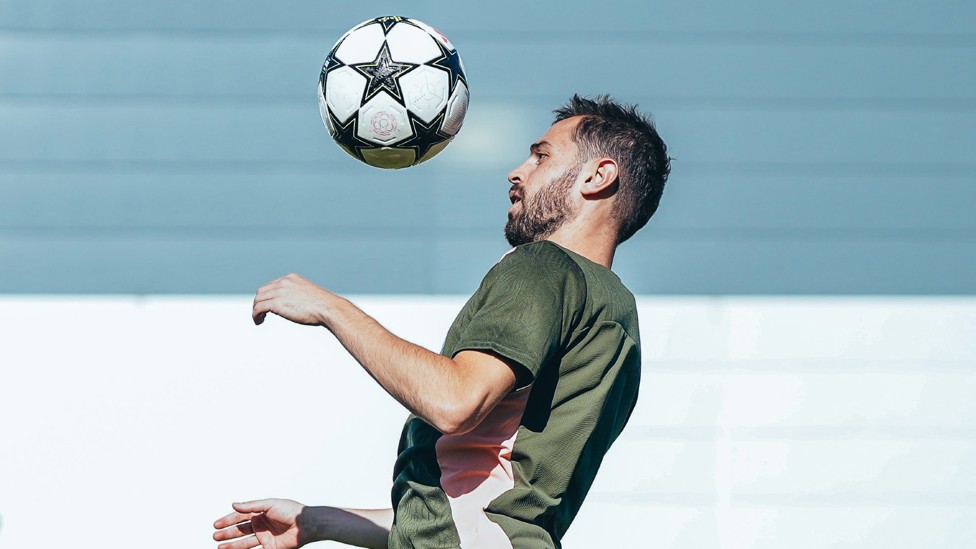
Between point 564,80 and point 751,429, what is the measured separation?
2132 mm

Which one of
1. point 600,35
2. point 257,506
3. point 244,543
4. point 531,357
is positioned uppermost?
point 600,35

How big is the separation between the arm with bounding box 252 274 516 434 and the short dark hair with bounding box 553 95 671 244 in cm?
84

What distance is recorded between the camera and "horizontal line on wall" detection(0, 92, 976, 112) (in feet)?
21.1

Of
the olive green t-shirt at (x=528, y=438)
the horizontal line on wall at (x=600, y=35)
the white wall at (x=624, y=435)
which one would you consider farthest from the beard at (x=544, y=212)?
the horizontal line on wall at (x=600, y=35)

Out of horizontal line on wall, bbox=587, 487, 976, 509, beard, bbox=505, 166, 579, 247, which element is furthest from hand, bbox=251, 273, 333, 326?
horizontal line on wall, bbox=587, 487, 976, 509

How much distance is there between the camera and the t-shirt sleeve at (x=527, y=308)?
2584mm

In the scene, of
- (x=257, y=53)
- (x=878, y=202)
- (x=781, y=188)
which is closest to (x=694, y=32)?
(x=781, y=188)

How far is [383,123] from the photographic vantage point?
349 centimetres

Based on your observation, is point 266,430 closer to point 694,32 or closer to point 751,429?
point 751,429

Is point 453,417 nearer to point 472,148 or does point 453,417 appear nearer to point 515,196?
point 515,196

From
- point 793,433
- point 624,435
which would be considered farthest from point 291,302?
point 793,433

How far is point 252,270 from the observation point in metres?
6.35

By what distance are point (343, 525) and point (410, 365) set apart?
1088mm

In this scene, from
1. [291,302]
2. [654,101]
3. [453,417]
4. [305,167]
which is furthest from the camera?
[654,101]
